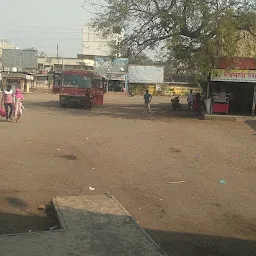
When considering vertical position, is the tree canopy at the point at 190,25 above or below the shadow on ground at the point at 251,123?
above

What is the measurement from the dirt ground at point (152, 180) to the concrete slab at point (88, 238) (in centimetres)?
41

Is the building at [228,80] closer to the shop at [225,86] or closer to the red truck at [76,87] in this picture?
the shop at [225,86]

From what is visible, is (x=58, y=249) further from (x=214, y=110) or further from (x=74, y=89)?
(x=74, y=89)

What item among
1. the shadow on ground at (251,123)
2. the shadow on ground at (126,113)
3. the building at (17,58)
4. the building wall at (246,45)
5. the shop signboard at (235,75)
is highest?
the building at (17,58)

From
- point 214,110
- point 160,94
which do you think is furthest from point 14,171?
point 160,94

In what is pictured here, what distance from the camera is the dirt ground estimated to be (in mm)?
5117

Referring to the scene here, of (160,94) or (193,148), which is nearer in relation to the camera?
(193,148)

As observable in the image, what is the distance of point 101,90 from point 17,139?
19340mm

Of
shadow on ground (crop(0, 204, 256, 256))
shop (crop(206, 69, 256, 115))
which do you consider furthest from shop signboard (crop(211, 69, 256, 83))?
shadow on ground (crop(0, 204, 256, 256))

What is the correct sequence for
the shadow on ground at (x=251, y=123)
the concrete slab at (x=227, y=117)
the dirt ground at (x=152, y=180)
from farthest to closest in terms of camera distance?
the concrete slab at (x=227, y=117)
the shadow on ground at (x=251, y=123)
the dirt ground at (x=152, y=180)

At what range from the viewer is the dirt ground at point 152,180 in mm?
5117

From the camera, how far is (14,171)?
25.2ft

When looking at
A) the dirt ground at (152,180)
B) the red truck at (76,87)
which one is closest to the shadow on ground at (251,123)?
the dirt ground at (152,180)

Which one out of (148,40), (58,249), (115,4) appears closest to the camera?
(58,249)
